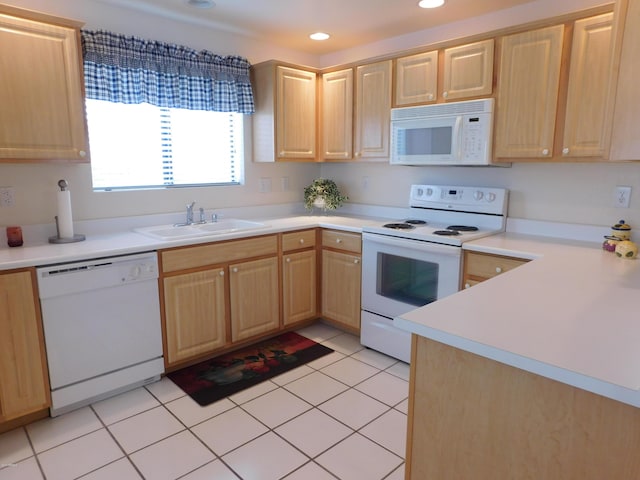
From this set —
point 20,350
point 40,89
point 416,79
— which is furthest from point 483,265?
point 40,89

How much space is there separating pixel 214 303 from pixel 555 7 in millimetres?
2873

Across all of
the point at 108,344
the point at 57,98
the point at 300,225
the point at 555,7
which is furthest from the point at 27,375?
the point at 555,7

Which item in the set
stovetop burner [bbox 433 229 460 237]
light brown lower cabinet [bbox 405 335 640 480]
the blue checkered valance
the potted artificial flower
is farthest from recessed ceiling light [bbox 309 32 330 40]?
light brown lower cabinet [bbox 405 335 640 480]

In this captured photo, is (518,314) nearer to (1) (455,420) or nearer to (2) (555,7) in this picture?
(1) (455,420)

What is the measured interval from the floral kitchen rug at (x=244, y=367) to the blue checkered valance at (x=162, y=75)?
1852 millimetres

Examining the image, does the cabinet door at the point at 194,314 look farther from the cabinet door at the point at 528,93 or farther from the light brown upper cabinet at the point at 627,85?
the light brown upper cabinet at the point at 627,85

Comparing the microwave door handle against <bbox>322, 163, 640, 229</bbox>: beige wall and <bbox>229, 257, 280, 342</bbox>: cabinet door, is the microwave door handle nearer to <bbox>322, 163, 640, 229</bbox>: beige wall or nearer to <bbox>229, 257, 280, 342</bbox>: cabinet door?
<bbox>322, 163, 640, 229</bbox>: beige wall

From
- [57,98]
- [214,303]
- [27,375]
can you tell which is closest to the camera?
[27,375]

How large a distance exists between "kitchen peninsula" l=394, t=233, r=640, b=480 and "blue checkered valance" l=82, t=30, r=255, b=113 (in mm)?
2491

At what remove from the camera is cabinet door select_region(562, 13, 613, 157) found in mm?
2197

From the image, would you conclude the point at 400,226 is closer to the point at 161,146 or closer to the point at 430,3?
the point at 430,3

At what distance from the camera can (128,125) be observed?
9.77 feet

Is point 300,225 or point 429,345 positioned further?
point 300,225

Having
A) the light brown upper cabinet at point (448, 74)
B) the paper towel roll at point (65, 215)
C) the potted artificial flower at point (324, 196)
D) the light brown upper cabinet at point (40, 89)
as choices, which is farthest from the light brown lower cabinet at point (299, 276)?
the light brown upper cabinet at point (40, 89)
